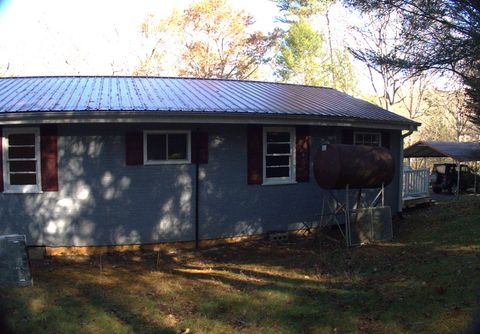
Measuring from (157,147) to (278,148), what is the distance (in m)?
2.96

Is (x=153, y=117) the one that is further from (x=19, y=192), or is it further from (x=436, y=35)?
(x=436, y=35)


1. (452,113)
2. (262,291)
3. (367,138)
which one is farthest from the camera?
(452,113)

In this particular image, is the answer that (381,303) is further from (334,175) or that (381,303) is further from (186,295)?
(334,175)

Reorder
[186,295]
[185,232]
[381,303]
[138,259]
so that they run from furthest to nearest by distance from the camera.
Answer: [185,232]
[138,259]
[186,295]
[381,303]

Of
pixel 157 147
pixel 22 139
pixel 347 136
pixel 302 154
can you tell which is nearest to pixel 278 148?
pixel 302 154

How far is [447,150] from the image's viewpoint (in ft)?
78.2

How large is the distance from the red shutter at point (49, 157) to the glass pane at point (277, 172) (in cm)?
467

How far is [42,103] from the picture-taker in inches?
345

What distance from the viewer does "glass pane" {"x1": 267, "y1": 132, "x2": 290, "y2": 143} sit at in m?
10.3

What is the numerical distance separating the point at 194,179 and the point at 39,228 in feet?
10.8

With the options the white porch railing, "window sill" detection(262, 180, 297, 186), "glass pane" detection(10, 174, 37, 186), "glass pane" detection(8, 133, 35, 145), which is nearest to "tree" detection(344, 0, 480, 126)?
"window sill" detection(262, 180, 297, 186)

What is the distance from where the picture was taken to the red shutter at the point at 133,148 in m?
8.87

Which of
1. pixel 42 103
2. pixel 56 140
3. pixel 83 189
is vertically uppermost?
pixel 42 103

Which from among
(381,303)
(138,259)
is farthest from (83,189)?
(381,303)
